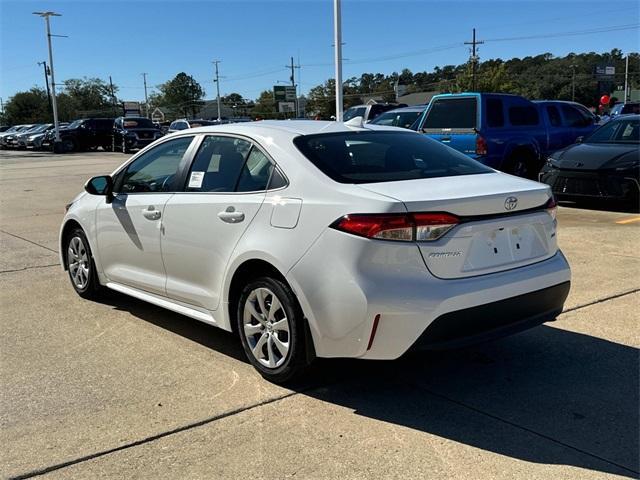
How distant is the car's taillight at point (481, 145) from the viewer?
11531 millimetres

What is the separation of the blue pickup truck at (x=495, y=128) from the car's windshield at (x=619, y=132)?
→ 147 cm

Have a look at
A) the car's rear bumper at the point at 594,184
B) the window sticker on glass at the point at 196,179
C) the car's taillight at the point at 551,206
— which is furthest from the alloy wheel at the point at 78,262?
the car's rear bumper at the point at 594,184

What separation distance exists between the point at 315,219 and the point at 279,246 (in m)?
0.30

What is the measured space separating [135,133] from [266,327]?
2997 cm

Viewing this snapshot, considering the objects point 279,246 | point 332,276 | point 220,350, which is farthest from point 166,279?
point 332,276

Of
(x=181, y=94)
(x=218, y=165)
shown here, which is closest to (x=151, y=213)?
(x=218, y=165)

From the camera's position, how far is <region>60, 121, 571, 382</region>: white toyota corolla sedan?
3.31 meters

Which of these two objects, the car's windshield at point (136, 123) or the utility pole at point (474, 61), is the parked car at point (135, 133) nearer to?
the car's windshield at point (136, 123)

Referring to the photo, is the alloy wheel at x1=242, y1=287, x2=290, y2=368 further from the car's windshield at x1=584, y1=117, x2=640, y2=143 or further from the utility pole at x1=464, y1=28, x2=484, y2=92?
the utility pole at x1=464, y1=28, x2=484, y2=92

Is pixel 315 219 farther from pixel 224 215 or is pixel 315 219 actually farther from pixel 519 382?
pixel 519 382

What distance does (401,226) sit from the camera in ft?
10.8

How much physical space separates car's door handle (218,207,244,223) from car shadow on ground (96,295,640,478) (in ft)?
3.40

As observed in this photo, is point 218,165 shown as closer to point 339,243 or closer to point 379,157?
point 379,157

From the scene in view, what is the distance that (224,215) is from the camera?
4.12 meters
